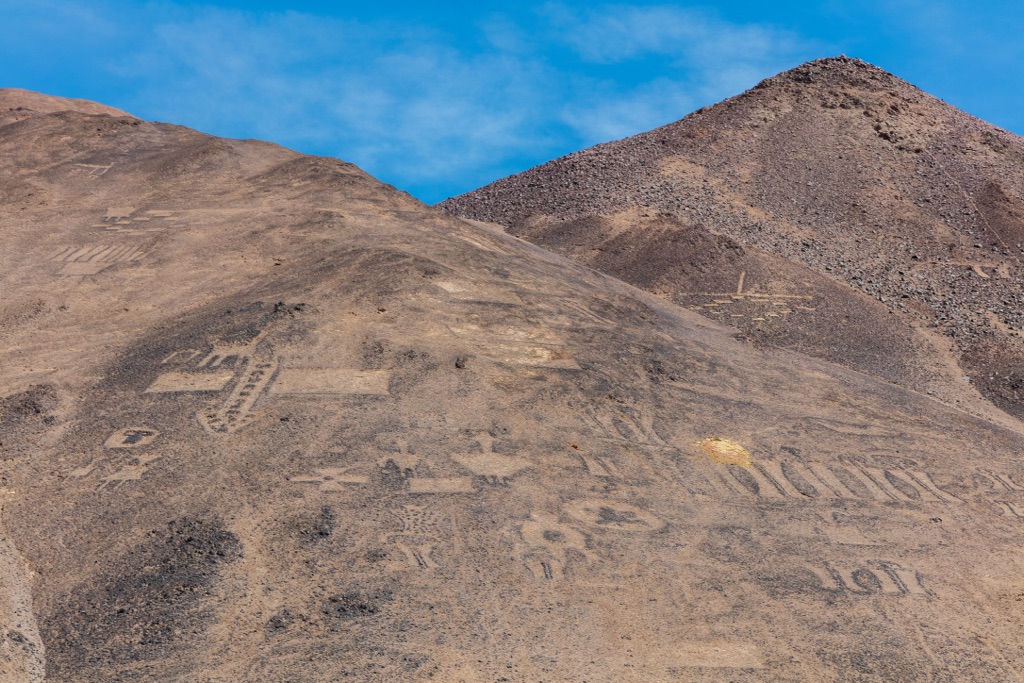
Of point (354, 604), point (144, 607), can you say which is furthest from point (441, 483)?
point (144, 607)

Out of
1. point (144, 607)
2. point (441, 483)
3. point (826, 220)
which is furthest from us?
point (826, 220)

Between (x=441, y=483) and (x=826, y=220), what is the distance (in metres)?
19.4

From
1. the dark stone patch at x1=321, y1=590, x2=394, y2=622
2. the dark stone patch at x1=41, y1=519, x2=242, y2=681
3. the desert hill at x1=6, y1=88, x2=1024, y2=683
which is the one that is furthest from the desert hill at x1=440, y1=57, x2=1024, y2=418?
the dark stone patch at x1=41, y1=519, x2=242, y2=681

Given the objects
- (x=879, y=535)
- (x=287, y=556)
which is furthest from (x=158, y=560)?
(x=879, y=535)

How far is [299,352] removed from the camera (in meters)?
11.6

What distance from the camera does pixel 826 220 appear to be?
26281 millimetres

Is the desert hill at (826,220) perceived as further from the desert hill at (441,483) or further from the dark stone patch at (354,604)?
the dark stone patch at (354,604)

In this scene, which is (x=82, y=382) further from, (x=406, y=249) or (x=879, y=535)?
(x=879, y=535)

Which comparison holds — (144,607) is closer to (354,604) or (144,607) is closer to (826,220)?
(354,604)

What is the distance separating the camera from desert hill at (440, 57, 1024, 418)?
20.5 meters

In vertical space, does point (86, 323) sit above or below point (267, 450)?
above

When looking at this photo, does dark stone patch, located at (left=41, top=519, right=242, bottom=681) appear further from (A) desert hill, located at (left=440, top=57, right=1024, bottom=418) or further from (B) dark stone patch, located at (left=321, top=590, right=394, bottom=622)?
(A) desert hill, located at (left=440, top=57, right=1024, bottom=418)

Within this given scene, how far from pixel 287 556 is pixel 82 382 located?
4588 mm

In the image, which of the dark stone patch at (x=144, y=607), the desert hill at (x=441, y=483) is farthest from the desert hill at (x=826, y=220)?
the dark stone patch at (x=144, y=607)
